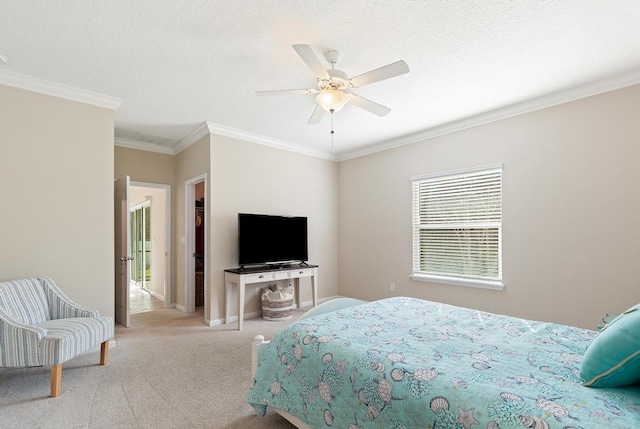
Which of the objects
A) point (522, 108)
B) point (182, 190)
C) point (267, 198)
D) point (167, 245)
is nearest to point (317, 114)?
point (267, 198)

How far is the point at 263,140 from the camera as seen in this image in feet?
Result: 16.3

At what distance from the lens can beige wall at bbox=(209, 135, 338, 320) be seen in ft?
14.6

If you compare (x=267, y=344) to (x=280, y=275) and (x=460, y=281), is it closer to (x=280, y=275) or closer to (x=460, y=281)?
(x=280, y=275)

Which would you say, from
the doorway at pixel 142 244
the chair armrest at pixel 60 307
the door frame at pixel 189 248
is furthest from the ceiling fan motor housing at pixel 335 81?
the doorway at pixel 142 244

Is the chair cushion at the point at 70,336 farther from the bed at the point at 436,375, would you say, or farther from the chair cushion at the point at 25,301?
the bed at the point at 436,375

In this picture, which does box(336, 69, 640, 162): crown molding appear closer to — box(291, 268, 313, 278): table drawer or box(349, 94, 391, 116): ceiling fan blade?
box(349, 94, 391, 116): ceiling fan blade

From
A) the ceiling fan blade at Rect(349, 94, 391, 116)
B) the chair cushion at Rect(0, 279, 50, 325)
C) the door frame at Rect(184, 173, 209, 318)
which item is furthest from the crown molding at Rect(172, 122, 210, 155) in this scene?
the chair cushion at Rect(0, 279, 50, 325)

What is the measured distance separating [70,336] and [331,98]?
9.19 ft

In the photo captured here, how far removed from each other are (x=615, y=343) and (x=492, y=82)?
2.69 m

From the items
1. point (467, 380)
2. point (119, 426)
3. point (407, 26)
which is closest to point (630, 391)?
point (467, 380)

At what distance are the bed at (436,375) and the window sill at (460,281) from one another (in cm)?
181

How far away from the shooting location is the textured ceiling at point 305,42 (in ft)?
7.02

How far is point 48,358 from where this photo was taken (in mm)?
2410

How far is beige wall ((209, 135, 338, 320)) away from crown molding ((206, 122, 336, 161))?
70 mm
